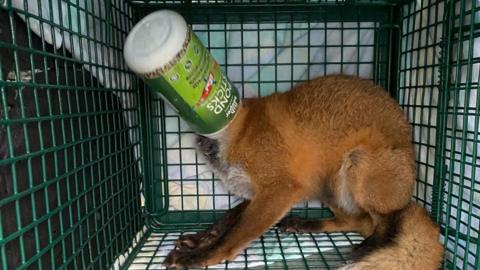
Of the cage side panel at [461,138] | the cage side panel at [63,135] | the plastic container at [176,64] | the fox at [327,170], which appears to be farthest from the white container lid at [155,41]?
the cage side panel at [461,138]

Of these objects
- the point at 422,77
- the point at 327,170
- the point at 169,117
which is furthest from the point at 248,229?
the point at 422,77

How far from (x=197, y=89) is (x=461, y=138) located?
2.45 ft

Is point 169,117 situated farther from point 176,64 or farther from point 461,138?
point 461,138

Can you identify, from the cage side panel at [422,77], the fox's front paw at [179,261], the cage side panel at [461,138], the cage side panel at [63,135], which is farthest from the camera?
the cage side panel at [422,77]

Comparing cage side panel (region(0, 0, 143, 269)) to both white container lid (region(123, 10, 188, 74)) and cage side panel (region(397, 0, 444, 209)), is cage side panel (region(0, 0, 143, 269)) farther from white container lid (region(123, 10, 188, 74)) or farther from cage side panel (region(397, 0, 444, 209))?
cage side panel (region(397, 0, 444, 209))

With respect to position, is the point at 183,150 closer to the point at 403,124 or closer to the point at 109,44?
the point at 109,44

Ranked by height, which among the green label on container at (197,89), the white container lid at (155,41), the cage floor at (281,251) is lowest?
the cage floor at (281,251)

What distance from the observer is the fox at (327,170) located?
46.0 inches

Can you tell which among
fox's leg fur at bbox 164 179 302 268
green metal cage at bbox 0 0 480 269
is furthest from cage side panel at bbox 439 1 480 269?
fox's leg fur at bbox 164 179 302 268

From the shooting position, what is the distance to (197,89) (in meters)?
0.99

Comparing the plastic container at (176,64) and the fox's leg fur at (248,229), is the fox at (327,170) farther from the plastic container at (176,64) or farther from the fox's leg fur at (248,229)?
the plastic container at (176,64)

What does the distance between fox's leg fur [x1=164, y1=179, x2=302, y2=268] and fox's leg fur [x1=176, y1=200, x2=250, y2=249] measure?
3.2 inches

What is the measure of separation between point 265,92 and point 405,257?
0.80m

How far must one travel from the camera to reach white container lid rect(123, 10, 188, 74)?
915 millimetres
